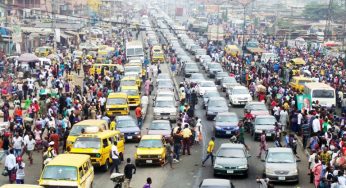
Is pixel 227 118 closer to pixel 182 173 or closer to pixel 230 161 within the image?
pixel 182 173

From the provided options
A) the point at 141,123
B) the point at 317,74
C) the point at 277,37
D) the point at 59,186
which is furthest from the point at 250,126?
the point at 277,37

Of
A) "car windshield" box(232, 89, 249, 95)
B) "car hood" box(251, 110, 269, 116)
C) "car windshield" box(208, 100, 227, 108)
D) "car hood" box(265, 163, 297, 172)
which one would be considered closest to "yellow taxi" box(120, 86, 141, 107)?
"car windshield" box(208, 100, 227, 108)

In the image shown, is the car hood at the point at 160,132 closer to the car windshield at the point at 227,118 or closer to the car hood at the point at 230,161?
the car windshield at the point at 227,118

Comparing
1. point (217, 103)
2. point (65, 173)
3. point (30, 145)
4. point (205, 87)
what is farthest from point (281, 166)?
point (205, 87)

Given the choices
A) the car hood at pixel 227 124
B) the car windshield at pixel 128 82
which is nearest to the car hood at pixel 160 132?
the car hood at pixel 227 124

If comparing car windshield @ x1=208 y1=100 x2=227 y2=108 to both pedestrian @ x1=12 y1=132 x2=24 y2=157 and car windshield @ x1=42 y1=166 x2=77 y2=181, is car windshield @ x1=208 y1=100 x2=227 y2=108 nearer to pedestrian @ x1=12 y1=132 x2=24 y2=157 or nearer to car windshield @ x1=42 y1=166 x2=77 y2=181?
pedestrian @ x1=12 y1=132 x2=24 y2=157

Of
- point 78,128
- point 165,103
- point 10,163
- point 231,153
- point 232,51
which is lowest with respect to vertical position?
point 232,51
